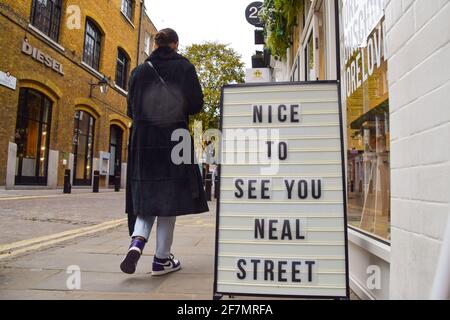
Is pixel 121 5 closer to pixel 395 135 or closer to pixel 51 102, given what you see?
pixel 51 102

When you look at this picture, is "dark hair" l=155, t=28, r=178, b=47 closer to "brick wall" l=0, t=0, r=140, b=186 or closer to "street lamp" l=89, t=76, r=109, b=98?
"brick wall" l=0, t=0, r=140, b=186

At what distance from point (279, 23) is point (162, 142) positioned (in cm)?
456

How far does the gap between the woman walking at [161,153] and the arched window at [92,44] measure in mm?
15844

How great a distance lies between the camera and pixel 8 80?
1137 centimetres

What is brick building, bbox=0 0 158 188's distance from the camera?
11.7m

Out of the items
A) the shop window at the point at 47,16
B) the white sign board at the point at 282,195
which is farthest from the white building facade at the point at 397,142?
the shop window at the point at 47,16

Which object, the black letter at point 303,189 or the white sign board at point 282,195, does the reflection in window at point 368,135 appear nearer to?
the white sign board at point 282,195

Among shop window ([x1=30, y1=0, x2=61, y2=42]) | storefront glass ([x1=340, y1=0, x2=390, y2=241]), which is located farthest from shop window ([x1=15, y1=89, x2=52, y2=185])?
storefront glass ([x1=340, y1=0, x2=390, y2=241])

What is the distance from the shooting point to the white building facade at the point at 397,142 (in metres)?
1.42

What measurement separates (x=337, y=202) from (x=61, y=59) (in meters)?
15.2

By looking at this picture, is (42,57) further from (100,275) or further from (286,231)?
(286,231)

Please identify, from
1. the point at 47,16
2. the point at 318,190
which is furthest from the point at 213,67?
the point at 318,190

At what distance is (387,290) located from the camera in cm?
200

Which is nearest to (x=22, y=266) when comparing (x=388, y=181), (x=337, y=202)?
(x=337, y=202)
